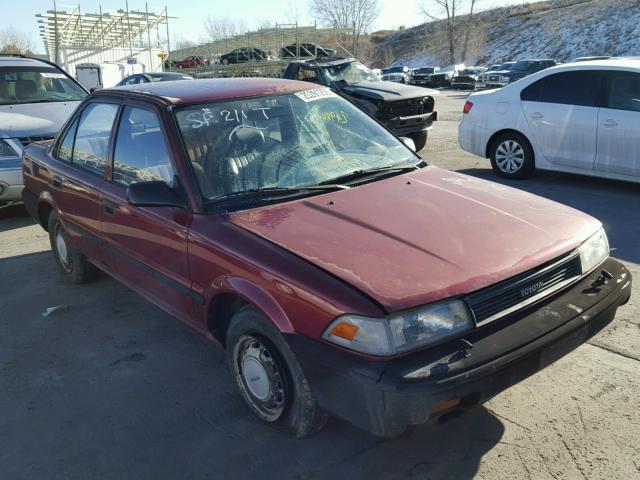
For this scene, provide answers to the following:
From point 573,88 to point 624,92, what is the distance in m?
0.63

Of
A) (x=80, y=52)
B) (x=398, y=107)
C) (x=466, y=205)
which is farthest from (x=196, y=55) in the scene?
(x=466, y=205)

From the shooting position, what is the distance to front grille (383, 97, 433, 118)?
10.2 m

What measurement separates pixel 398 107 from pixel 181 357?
7.59 metres

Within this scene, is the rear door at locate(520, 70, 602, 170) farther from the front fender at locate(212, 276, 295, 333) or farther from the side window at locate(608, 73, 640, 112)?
the front fender at locate(212, 276, 295, 333)

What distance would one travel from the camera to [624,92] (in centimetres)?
682

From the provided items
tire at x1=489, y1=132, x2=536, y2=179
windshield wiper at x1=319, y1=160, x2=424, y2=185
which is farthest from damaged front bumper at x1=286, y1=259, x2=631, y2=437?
tire at x1=489, y1=132, x2=536, y2=179

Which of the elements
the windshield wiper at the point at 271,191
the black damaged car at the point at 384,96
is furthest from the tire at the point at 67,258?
the black damaged car at the point at 384,96

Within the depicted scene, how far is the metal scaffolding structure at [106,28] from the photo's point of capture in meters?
38.3

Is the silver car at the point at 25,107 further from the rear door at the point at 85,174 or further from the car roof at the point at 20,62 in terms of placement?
the rear door at the point at 85,174

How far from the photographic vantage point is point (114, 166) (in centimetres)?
390

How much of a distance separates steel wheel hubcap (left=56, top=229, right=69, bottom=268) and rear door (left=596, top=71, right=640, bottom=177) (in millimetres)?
5959

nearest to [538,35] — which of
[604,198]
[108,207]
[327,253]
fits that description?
[604,198]

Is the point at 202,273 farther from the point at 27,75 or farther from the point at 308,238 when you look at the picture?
the point at 27,75

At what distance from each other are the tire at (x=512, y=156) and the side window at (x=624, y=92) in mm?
1176
